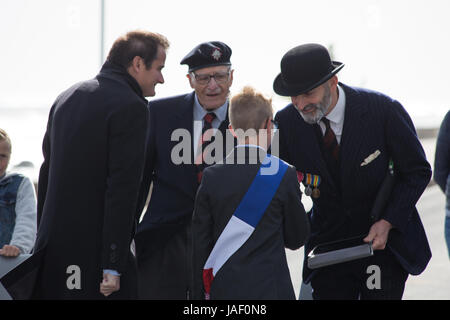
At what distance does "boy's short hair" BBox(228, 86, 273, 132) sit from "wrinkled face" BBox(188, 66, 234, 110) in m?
0.75

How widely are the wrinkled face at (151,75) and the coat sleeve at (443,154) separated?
250 cm

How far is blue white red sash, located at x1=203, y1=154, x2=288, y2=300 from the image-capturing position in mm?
3223

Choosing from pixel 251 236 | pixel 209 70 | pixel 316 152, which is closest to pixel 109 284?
pixel 251 236

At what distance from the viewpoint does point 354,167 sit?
11.9 ft

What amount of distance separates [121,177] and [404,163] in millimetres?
1452

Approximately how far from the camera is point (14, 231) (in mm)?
4043

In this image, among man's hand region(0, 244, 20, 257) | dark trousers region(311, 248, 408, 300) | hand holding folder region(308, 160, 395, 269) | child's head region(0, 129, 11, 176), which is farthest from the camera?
child's head region(0, 129, 11, 176)

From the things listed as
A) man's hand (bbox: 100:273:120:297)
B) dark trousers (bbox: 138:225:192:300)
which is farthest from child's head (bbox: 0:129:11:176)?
man's hand (bbox: 100:273:120:297)

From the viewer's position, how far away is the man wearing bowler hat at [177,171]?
159 inches

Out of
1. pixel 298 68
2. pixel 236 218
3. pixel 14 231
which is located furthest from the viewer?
pixel 14 231

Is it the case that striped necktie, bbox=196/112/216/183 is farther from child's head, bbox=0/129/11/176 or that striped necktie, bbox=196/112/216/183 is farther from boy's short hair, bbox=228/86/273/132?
child's head, bbox=0/129/11/176

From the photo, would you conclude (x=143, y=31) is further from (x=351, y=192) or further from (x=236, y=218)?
(x=351, y=192)
